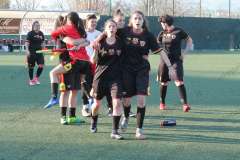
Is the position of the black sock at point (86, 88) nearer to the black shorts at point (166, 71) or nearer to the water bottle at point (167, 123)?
the water bottle at point (167, 123)

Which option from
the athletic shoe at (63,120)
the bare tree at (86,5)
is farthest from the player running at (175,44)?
the bare tree at (86,5)

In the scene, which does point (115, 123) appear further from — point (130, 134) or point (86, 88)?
point (86, 88)

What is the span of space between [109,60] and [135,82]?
1.70ft

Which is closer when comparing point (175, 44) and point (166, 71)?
point (175, 44)

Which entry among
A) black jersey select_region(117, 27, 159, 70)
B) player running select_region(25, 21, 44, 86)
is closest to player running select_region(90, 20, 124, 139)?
black jersey select_region(117, 27, 159, 70)

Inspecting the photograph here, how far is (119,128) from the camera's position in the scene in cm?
895

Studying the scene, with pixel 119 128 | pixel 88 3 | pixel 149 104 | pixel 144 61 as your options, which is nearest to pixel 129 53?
pixel 144 61

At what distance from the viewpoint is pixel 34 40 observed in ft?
54.0

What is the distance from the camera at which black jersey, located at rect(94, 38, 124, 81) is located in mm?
8297

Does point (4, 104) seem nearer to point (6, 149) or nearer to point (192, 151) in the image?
point (6, 149)

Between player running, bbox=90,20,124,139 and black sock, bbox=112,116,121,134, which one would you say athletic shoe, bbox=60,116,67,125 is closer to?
→ player running, bbox=90,20,124,139

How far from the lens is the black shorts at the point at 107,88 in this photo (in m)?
8.28

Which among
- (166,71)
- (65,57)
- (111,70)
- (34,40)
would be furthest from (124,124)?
(34,40)

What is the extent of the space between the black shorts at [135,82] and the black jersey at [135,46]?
0.30 ft
